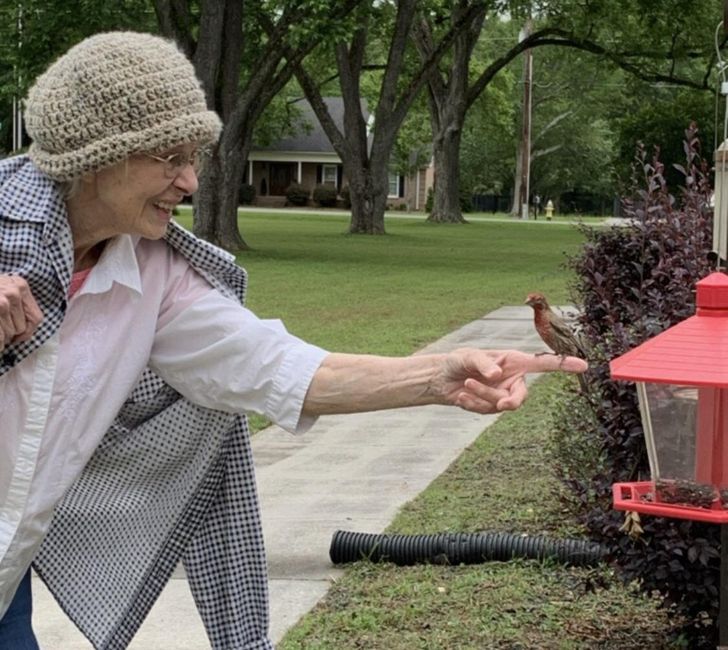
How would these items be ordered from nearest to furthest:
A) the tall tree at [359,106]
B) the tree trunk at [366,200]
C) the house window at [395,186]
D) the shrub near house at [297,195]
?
1. the tall tree at [359,106]
2. the tree trunk at [366,200]
3. the shrub near house at [297,195]
4. the house window at [395,186]

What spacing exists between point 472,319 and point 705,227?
467 inches

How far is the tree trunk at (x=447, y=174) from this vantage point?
169 feet

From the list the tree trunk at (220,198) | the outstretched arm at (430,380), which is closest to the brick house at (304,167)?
the tree trunk at (220,198)

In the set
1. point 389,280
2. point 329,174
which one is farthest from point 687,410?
point 329,174

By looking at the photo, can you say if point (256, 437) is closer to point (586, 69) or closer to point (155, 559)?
point (155, 559)

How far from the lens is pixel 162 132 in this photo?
9.30 ft

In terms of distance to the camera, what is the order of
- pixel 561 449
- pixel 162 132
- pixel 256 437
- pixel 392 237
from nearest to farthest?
1. pixel 162 132
2. pixel 561 449
3. pixel 256 437
4. pixel 392 237

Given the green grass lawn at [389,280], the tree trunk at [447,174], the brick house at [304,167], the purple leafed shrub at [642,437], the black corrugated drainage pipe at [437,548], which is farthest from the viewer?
the brick house at [304,167]

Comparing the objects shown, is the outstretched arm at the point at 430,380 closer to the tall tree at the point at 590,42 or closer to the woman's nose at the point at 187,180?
the woman's nose at the point at 187,180

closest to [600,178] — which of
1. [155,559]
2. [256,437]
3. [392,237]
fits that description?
[392,237]

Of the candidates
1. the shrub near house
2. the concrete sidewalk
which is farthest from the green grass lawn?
the shrub near house

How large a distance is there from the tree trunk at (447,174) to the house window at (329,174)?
1021 inches

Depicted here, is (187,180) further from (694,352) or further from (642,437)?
(642,437)

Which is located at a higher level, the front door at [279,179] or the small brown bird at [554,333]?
the small brown bird at [554,333]
